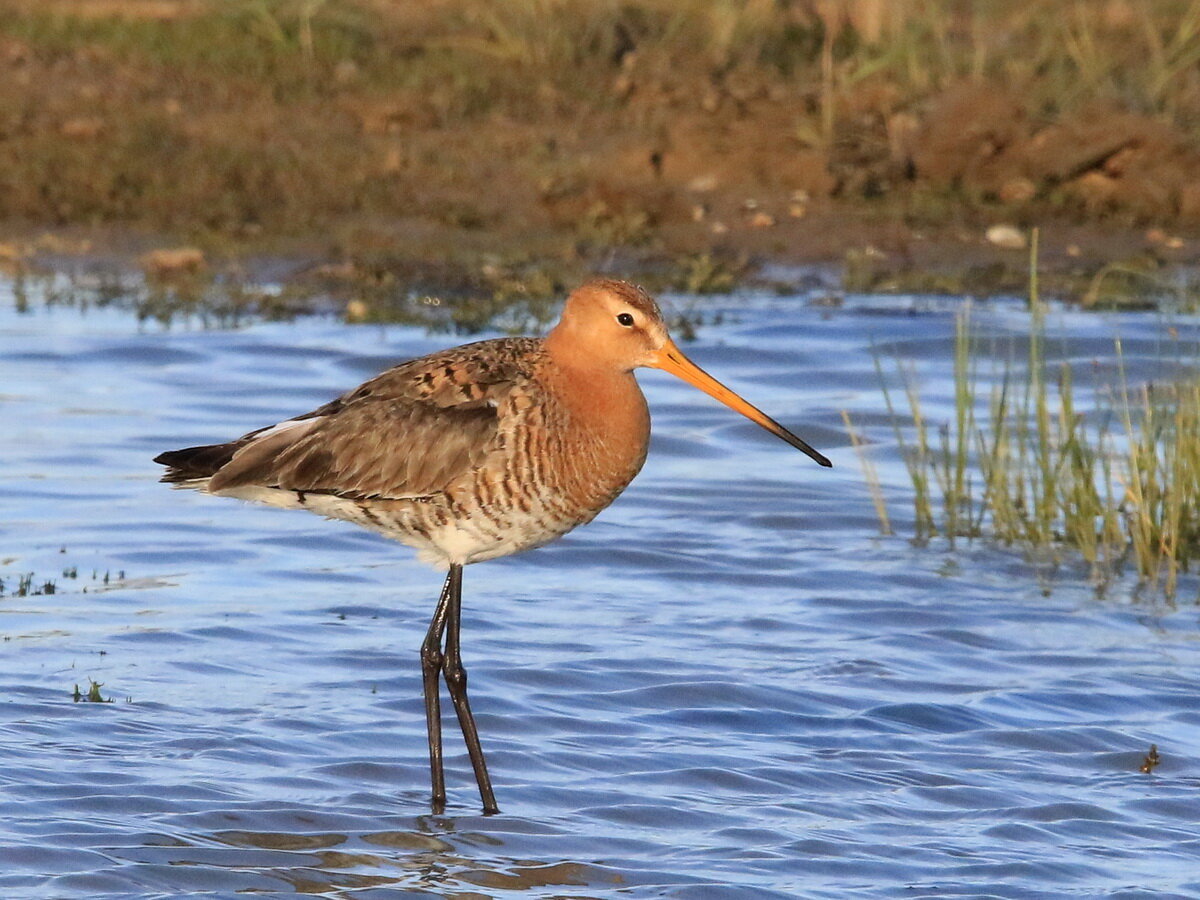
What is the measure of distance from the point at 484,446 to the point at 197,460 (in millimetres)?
1049

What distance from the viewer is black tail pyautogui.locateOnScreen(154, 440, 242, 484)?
22.4 ft

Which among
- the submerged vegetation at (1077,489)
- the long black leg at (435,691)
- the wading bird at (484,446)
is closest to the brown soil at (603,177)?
the submerged vegetation at (1077,489)

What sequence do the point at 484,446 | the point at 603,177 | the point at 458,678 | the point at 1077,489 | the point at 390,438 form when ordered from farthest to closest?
the point at 603,177, the point at 1077,489, the point at 458,678, the point at 390,438, the point at 484,446

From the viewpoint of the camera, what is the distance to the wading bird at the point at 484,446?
6441 millimetres

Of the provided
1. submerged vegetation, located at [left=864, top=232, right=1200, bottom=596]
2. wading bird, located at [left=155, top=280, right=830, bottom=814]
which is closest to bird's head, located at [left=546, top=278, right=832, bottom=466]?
wading bird, located at [left=155, top=280, right=830, bottom=814]

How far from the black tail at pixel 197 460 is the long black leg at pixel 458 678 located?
834mm

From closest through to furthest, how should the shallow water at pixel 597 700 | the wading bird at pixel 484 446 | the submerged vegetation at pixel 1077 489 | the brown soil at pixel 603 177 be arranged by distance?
1. the shallow water at pixel 597 700
2. the wading bird at pixel 484 446
3. the submerged vegetation at pixel 1077 489
4. the brown soil at pixel 603 177

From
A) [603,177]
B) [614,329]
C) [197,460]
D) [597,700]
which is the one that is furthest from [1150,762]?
[603,177]

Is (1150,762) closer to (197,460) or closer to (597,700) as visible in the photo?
(597,700)

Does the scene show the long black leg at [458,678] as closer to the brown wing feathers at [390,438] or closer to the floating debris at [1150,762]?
the brown wing feathers at [390,438]

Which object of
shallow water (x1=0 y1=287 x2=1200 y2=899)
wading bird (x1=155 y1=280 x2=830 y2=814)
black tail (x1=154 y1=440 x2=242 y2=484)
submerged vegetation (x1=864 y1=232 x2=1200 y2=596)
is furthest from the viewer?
submerged vegetation (x1=864 y1=232 x2=1200 y2=596)

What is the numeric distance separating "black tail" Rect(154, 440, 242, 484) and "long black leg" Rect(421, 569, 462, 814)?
839mm

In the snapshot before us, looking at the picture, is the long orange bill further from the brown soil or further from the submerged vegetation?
the brown soil

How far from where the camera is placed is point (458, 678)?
6969 millimetres
